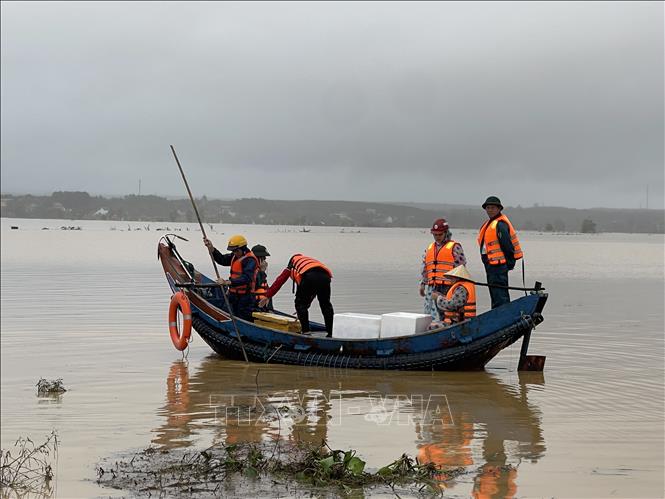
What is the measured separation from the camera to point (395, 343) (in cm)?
1294

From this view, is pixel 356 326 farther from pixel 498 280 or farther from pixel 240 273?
pixel 240 273

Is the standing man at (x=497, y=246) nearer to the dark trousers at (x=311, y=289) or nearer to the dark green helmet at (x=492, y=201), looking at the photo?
the dark green helmet at (x=492, y=201)

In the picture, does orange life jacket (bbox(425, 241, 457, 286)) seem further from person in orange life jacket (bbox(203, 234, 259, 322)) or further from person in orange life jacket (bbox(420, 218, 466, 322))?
person in orange life jacket (bbox(203, 234, 259, 322))

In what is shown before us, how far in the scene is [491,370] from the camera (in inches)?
542

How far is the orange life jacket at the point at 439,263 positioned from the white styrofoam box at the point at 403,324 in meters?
0.52

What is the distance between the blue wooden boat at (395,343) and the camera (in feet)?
41.1

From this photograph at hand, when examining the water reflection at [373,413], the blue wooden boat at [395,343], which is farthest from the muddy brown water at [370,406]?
the blue wooden boat at [395,343]

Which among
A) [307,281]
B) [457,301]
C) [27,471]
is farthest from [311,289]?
[27,471]

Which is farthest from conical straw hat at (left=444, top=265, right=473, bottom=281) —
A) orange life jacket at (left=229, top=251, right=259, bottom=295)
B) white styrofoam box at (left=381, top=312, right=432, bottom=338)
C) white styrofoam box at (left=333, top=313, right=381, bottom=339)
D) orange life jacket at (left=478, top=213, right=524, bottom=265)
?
orange life jacket at (left=229, top=251, right=259, bottom=295)

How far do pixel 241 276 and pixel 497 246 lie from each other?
12.9 feet

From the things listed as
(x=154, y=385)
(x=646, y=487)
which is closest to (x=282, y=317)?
(x=154, y=385)

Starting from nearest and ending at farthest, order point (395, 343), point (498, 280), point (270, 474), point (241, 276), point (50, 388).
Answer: point (270, 474) < point (50, 388) < point (395, 343) < point (498, 280) < point (241, 276)

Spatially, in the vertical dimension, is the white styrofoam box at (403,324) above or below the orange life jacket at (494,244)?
below

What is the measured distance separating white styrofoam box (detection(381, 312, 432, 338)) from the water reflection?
1.89 ft
